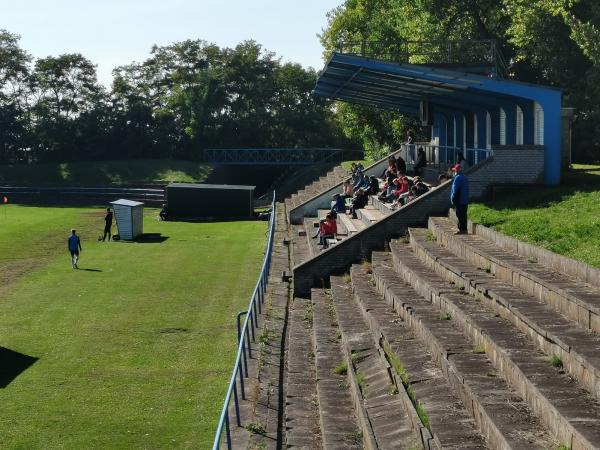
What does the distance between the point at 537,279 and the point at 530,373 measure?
10.7ft

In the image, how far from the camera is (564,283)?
1179cm

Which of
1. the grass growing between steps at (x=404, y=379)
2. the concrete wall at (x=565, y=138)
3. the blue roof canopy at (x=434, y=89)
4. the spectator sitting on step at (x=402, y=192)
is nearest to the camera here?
the grass growing between steps at (x=404, y=379)

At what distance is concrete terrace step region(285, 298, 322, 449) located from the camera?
10897 mm

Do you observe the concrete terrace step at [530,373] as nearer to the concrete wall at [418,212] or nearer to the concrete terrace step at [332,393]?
the concrete terrace step at [332,393]

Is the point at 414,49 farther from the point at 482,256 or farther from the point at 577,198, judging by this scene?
the point at 482,256

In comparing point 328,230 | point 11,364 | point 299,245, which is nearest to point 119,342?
point 11,364

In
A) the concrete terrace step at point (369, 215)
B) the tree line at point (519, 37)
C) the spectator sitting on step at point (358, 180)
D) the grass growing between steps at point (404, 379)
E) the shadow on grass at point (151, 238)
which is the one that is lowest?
the shadow on grass at point (151, 238)

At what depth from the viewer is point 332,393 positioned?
12023 mm

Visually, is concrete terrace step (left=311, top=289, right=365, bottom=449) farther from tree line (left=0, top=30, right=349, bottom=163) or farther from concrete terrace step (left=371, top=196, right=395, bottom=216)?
tree line (left=0, top=30, right=349, bottom=163)

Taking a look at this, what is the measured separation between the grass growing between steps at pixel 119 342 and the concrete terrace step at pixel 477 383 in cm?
322

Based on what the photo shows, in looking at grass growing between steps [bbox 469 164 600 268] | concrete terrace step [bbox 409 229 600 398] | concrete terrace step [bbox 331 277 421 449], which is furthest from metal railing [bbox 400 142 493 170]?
concrete terrace step [bbox 331 277 421 449]

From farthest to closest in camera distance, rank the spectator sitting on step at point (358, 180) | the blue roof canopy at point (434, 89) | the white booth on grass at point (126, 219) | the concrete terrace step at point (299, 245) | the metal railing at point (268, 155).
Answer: the metal railing at point (268, 155) → the white booth on grass at point (126, 219) → the spectator sitting on step at point (358, 180) → the concrete terrace step at point (299, 245) → the blue roof canopy at point (434, 89)

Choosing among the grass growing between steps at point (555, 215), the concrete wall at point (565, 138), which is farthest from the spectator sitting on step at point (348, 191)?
the grass growing between steps at point (555, 215)

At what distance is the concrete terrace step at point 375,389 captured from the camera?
9.34 m
